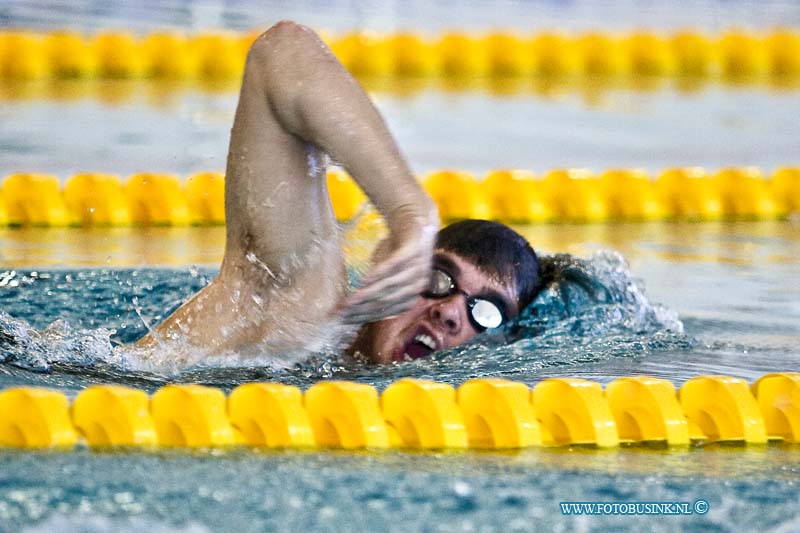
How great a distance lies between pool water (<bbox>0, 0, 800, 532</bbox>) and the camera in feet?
6.87

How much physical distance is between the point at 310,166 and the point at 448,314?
458 mm

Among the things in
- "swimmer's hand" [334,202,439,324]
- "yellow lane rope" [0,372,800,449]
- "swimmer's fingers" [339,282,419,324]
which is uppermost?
"swimmer's hand" [334,202,439,324]

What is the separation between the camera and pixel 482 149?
564 centimetres

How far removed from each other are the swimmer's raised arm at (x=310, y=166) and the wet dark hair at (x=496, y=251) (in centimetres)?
34

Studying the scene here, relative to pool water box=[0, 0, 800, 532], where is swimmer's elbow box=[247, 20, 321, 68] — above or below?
above

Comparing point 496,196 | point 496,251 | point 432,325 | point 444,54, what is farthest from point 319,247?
point 444,54

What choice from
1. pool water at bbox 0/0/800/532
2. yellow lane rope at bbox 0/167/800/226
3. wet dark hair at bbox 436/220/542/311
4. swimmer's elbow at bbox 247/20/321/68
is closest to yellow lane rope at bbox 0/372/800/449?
pool water at bbox 0/0/800/532

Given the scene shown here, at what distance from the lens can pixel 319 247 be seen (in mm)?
2688

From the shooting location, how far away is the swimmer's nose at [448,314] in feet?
9.18

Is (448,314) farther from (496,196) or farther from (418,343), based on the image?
(496,196)

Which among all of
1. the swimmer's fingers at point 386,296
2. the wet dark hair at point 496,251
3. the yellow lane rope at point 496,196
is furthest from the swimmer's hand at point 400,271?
the yellow lane rope at point 496,196

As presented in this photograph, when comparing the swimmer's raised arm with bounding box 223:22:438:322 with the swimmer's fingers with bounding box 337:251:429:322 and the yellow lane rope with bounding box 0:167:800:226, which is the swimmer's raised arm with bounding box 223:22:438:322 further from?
the yellow lane rope with bounding box 0:167:800:226

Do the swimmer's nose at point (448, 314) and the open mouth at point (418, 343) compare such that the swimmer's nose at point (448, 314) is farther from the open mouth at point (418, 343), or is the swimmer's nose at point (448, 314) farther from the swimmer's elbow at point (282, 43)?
the swimmer's elbow at point (282, 43)

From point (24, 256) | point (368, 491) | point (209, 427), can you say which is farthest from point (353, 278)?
point (24, 256)
